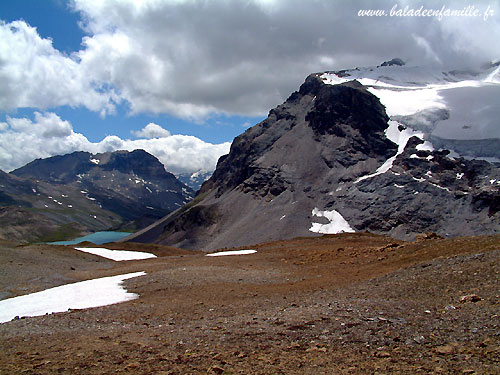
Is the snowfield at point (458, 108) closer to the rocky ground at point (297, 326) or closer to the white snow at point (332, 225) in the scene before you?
the white snow at point (332, 225)

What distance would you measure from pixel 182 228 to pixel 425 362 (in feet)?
569

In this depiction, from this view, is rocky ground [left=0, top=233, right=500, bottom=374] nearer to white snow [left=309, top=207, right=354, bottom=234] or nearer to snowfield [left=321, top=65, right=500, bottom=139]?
white snow [left=309, top=207, right=354, bottom=234]

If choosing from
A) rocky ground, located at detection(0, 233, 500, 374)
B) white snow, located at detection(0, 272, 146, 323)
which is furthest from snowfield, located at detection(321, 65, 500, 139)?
white snow, located at detection(0, 272, 146, 323)

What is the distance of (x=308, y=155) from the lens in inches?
6964

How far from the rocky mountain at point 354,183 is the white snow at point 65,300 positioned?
10358 centimetres

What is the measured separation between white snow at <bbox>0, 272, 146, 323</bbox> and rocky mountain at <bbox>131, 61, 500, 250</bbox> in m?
104

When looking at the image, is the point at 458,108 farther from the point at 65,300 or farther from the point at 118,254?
the point at 65,300

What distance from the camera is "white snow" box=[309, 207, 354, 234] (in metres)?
132

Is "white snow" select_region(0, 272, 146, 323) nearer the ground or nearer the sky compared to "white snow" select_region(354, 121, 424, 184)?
nearer the ground

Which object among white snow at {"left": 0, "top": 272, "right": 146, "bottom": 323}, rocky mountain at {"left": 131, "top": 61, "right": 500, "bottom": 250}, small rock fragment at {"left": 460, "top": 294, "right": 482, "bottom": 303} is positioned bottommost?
white snow at {"left": 0, "top": 272, "right": 146, "bottom": 323}

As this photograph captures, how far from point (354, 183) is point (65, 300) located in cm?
13788

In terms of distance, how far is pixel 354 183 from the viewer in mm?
151750

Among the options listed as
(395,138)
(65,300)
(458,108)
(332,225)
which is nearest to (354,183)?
(332,225)

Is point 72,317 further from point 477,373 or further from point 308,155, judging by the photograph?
point 308,155
